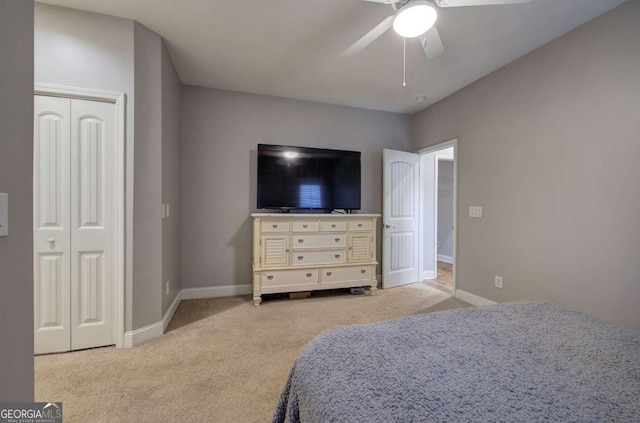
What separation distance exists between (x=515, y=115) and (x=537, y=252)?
4.46 feet

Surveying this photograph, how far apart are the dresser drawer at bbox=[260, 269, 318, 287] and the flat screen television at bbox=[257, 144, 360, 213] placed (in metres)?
0.81

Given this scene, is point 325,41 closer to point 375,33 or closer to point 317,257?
point 375,33

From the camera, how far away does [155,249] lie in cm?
223

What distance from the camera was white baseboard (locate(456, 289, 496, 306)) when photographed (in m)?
2.95

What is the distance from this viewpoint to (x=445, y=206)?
6.00 meters

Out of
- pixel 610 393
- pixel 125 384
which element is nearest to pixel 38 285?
pixel 125 384

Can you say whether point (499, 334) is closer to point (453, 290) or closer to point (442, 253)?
point (453, 290)

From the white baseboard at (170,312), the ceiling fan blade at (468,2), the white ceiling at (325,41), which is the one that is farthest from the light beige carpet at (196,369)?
the white ceiling at (325,41)

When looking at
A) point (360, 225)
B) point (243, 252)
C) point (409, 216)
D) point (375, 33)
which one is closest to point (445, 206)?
point (409, 216)

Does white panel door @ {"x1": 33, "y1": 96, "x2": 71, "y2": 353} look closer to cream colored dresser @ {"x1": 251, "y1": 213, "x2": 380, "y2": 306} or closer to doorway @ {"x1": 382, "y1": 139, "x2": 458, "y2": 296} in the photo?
cream colored dresser @ {"x1": 251, "y1": 213, "x2": 380, "y2": 306}

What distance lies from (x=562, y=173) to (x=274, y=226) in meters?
2.80

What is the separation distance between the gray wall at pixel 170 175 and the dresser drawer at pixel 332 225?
166 cm
